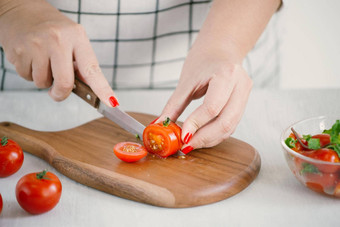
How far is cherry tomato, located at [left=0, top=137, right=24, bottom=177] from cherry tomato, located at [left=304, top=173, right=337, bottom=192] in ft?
2.89

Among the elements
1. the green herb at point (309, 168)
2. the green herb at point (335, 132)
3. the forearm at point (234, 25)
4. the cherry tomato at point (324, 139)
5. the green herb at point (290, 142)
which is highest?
the forearm at point (234, 25)

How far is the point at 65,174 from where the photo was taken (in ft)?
4.82

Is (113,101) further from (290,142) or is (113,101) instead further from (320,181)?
(320,181)

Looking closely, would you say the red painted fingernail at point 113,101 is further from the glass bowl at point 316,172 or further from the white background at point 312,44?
the white background at point 312,44

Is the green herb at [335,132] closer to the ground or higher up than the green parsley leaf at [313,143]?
higher up

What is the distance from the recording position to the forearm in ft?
5.82

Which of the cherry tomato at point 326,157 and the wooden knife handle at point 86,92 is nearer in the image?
the cherry tomato at point 326,157

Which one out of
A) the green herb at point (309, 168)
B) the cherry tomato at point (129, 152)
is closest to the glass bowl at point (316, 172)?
the green herb at point (309, 168)

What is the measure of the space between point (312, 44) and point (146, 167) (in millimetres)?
2043

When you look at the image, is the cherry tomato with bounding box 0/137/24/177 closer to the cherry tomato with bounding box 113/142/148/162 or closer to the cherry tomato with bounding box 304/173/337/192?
the cherry tomato with bounding box 113/142/148/162

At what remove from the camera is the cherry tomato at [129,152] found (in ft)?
4.71

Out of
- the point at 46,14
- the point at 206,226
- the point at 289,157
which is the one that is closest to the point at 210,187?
the point at 206,226

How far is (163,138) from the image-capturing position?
146 centimetres

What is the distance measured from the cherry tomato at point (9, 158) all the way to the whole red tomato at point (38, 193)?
0.21m
